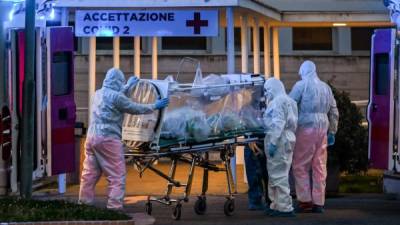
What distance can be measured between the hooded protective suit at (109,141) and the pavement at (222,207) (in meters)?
0.45

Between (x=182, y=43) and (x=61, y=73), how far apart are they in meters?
7.26

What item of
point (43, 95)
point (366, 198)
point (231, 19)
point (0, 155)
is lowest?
point (366, 198)

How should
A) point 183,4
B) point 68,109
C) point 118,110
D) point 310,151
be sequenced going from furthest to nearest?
point 183,4, point 68,109, point 310,151, point 118,110

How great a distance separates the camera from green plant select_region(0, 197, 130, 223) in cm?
796

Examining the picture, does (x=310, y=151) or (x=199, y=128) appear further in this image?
(x=310, y=151)

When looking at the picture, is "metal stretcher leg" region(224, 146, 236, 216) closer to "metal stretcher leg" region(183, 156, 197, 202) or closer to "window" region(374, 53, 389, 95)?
"metal stretcher leg" region(183, 156, 197, 202)

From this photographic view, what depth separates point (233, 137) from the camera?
33.3 feet

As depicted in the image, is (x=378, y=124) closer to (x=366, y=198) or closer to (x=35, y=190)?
(x=366, y=198)

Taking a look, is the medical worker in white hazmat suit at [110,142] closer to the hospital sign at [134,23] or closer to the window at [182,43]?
the hospital sign at [134,23]

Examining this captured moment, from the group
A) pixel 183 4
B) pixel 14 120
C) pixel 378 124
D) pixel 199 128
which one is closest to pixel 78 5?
pixel 183 4

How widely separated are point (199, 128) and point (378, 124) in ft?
7.71

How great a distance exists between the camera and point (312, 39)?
63.5 feet

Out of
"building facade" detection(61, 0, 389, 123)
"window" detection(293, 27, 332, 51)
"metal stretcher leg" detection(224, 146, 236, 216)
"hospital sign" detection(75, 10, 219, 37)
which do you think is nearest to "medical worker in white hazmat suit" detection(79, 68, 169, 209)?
"metal stretcher leg" detection(224, 146, 236, 216)

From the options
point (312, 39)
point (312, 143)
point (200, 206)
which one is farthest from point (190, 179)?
point (312, 39)
